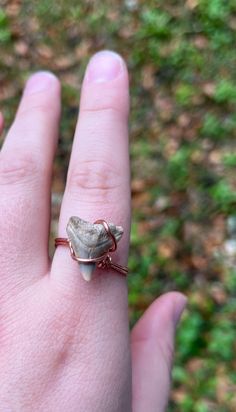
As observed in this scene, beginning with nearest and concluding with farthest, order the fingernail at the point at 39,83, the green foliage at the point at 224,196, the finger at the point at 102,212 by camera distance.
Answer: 1. the finger at the point at 102,212
2. the fingernail at the point at 39,83
3. the green foliage at the point at 224,196

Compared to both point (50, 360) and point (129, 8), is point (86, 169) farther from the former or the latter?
point (129, 8)

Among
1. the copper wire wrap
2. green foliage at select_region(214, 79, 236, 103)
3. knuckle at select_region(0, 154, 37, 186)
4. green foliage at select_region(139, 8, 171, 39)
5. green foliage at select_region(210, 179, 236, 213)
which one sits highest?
green foliage at select_region(139, 8, 171, 39)

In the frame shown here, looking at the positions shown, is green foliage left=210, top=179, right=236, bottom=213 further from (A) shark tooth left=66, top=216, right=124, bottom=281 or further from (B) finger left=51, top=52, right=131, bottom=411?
(A) shark tooth left=66, top=216, right=124, bottom=281

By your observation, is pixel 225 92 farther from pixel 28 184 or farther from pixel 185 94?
pixel 28 184

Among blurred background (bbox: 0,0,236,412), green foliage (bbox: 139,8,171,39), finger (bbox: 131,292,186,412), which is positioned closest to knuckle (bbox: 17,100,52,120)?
finger (bbox: 131,292,186,412)

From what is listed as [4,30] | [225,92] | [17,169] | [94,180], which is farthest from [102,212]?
[4,30]

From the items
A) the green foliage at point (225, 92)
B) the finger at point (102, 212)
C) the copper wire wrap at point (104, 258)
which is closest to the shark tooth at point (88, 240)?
the copper wire wrap at point (104, 258)

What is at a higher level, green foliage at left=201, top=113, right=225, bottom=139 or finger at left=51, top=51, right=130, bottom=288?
green foliage at left=201, top=113, right=225, bottom=139

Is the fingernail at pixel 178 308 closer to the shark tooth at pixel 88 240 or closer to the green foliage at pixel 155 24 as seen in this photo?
the shark tooth at pixel 88 240
